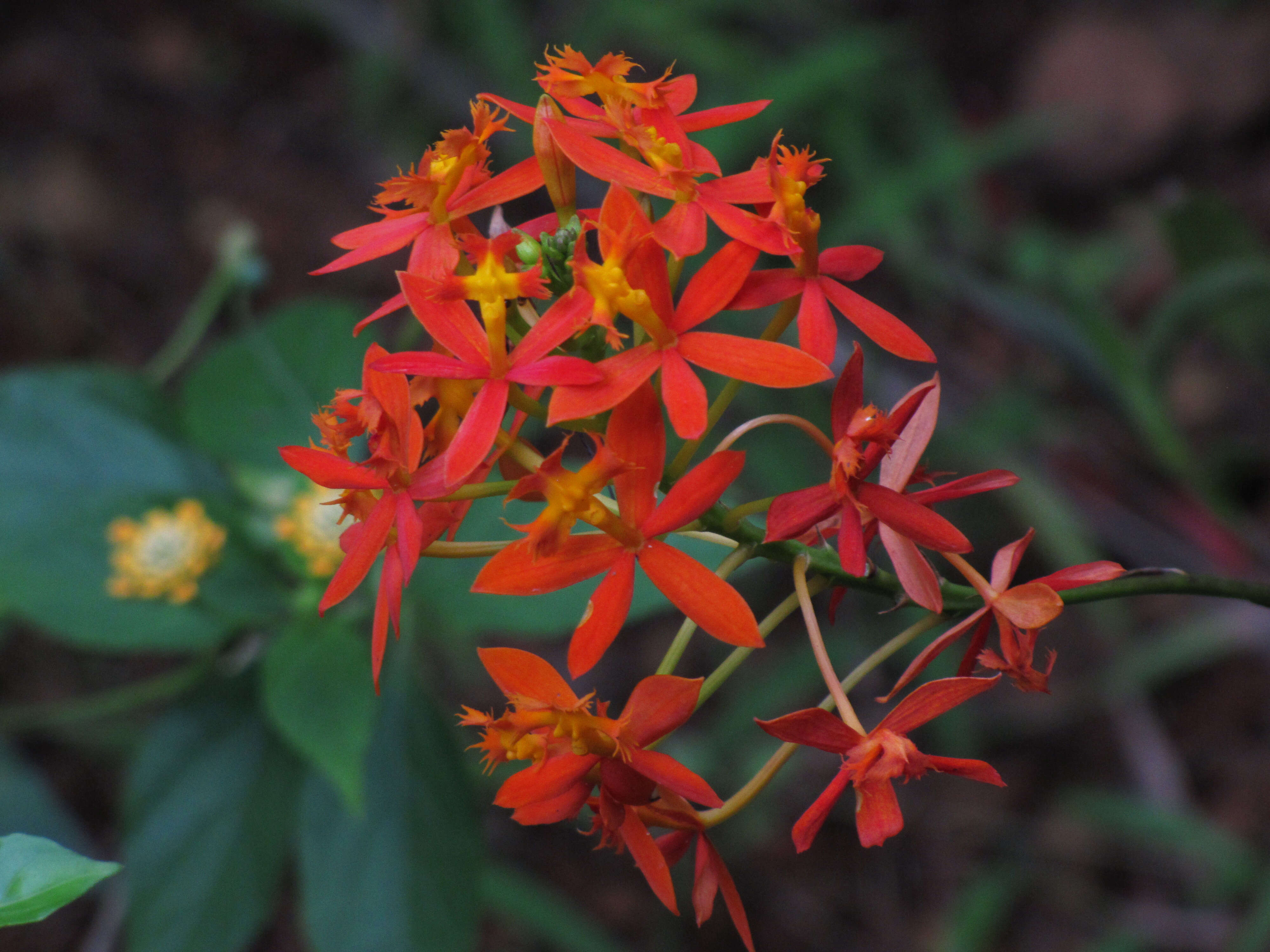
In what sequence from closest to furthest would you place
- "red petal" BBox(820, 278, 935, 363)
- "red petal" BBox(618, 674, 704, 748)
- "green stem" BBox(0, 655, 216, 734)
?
"red petal" BBox(618, 674, 704, 748)
"red petal" BBox(820, 278, 935, 363)
"green stem" BBox(0, 655, 216, 734)

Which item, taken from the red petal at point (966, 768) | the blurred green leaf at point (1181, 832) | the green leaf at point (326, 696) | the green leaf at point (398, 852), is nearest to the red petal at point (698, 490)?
the red petal at point (966, 768)

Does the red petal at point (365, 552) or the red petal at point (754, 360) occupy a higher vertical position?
the red petal at point (754, 360)

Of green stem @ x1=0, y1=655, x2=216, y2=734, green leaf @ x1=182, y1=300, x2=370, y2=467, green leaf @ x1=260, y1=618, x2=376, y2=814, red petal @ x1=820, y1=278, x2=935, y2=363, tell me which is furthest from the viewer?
green leaf @ x1=182, y1=300, x2=370, y2=467

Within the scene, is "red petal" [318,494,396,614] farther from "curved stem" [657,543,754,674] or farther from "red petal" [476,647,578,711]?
"curved stem" [657,543,754,674]

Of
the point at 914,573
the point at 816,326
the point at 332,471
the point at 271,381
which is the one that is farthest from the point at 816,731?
the point at 271,381

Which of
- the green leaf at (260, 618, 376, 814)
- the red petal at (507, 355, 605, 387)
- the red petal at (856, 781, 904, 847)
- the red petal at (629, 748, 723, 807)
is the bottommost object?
the green leaf at (260, 618, 376, 814)

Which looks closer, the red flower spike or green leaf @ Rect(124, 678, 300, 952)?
the red flower spike

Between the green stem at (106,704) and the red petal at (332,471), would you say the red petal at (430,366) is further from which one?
the green stem at (106,704)

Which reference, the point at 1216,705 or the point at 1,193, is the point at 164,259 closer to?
the point at 1,193

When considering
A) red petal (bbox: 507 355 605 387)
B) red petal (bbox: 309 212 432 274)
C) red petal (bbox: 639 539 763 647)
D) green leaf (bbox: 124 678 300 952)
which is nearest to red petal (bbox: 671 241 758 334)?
red petal (bbox: 507 355 605 387)
